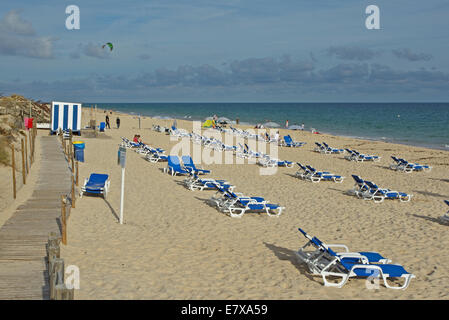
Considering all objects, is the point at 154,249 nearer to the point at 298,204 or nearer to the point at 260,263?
the point at 260,263

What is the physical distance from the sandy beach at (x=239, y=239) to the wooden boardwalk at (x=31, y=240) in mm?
409

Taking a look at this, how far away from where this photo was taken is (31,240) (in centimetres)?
626

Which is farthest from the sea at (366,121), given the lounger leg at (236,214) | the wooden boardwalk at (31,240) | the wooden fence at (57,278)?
the wooden fence at (57,278)

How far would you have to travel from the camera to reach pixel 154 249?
660 centimetres

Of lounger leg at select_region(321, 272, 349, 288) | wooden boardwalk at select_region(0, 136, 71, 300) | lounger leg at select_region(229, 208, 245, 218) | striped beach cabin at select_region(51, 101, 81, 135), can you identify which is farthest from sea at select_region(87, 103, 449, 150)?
wooden boardwalk at select_region(0, 136, 71, 300)

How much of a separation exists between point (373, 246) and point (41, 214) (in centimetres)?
591

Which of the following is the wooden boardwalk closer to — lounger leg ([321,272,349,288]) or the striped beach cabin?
lounger leg ([321,272,349,288])

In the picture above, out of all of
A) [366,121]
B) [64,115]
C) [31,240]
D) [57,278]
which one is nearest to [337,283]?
[57,278]

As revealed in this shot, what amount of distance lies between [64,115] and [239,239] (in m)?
15.9

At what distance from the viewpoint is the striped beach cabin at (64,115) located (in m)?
20.2

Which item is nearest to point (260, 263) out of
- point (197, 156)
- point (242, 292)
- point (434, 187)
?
point (242, 292)

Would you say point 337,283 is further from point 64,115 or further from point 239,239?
point 64,115

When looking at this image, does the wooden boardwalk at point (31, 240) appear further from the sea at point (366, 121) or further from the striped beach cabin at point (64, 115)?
the sea at point (366, 121)

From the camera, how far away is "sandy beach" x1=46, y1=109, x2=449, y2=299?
5.22 meters
